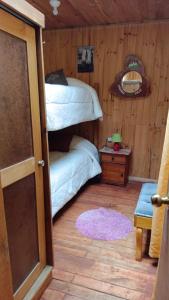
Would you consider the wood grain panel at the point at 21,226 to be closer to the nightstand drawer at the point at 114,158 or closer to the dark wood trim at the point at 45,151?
the dark wood trim at the point at 45,151

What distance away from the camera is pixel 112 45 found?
338 cm

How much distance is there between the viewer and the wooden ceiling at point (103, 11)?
8.20 feet

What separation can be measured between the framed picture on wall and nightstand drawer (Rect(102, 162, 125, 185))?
156 cm

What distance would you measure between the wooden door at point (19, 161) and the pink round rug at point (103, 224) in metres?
0.83

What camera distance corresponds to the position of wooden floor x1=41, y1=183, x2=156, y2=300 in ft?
5.16

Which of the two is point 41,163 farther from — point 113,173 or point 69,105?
point 113,173

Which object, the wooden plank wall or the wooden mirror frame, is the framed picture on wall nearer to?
the wooden plank wall

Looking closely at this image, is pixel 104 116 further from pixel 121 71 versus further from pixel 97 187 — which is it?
pixel 97 187

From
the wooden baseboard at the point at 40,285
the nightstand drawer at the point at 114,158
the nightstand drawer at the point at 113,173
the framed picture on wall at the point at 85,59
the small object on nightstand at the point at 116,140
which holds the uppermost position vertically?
the framed picture on wall at the point at 85,59

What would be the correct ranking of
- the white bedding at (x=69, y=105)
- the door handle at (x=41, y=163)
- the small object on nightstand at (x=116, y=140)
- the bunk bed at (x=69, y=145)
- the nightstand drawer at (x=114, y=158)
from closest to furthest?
1. the door handle at (x=41, y=163)
2. the white bedding at (x=69, y=105)
3. the bunk bed at (x=69, y=145)
4. the nightstand drawer at (x=114, y=158)
5. the small object on nightstand at (x=116, y=140)

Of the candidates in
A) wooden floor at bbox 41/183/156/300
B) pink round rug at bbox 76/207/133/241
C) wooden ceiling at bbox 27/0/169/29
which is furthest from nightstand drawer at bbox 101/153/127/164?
wooden ceiling at bbox 27/0/169/29

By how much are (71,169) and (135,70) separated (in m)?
1.83

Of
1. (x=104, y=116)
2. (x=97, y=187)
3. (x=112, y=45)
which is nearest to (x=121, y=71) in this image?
(x=112, y=45)

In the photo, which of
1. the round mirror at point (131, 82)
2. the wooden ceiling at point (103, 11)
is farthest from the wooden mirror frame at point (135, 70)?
the wooden ceiling at point (103, 11)
